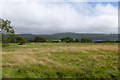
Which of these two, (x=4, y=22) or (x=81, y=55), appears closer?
(x=81, y=55)

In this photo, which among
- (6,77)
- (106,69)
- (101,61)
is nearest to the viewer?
(6,77)

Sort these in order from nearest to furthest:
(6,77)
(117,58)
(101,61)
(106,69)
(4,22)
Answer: (6,77) < (106,69) < (101,61) < (117,58) < (4,22)

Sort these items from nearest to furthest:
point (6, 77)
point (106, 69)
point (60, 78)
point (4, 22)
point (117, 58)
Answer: point (6, 77) < point (60, 78) < point (106, 69) < point (117, 58) < point (4, 22)

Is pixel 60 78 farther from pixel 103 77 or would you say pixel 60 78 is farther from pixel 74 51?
pixel 74 51

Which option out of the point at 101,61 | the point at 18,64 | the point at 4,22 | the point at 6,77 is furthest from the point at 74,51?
the point at 4,22

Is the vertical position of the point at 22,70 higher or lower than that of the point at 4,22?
lower

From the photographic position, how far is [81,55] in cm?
3081

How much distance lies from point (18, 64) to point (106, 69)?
25.3 feet

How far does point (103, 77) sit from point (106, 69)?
1.80 metres

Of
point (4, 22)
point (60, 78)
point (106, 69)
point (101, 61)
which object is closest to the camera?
point (60, 78)

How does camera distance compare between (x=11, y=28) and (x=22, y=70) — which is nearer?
(x=22, y=70)

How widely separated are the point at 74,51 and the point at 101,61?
4.47 m

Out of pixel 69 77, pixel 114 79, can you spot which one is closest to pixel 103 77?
pixel 114 79

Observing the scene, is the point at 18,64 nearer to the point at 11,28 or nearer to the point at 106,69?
the point at 106,69
